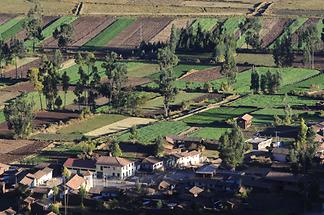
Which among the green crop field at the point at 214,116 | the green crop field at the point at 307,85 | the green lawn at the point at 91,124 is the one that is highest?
the green crop field at the point at 307,85

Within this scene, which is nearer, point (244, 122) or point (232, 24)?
point (244, 122)

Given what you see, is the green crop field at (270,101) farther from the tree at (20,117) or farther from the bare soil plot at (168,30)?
the bare soil plot at (168,30)

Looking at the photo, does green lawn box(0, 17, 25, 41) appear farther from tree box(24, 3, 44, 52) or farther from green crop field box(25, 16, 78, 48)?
green crop field box(25, 16, 78, 48)

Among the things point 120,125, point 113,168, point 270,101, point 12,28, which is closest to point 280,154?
point 113,168

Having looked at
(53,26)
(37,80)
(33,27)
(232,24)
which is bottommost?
(53,26)

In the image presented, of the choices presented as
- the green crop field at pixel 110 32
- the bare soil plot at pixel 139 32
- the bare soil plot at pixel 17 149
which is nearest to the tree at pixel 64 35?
the green crop field at pixel 110 32

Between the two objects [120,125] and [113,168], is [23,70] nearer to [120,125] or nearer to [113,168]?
[120,125]

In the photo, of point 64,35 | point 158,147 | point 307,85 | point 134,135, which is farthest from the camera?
point 64,35

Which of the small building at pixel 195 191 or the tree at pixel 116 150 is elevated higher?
the tree at pixel 116 150
